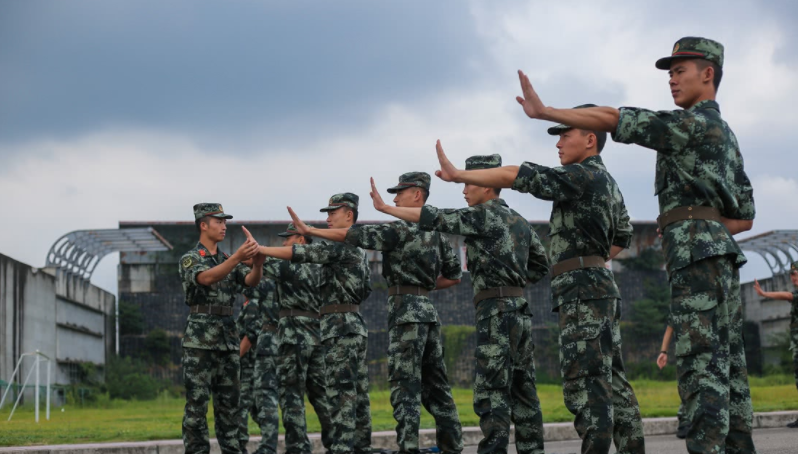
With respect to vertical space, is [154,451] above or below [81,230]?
below

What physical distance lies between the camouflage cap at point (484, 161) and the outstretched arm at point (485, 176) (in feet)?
6.33

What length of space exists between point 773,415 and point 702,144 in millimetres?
8104

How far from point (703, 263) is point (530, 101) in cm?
122

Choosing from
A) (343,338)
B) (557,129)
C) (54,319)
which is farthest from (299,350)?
(54,319)

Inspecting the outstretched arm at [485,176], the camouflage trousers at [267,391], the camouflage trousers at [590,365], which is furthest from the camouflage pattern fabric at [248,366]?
the outstretched arm at [485,176]

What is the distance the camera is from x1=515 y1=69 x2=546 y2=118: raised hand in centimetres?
454

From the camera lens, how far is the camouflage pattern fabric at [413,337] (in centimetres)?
740

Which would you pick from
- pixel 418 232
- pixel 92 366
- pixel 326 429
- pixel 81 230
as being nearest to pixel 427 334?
pixel 418 232

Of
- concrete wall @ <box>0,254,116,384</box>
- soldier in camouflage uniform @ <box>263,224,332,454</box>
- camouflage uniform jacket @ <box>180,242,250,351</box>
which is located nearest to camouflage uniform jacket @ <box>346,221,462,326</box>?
soldier in camouflage uniform @ <box>263,224,332,454</box>

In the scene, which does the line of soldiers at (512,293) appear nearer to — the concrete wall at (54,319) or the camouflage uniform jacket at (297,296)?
the camouflage uniform jacket at (297,296)

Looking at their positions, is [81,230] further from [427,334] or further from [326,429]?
[427,334]

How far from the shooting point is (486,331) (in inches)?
261

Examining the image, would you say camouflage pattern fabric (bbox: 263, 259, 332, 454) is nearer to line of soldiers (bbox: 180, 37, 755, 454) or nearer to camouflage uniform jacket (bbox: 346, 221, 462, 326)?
line of soldiers (bbox: 180, 37, 755, 454)

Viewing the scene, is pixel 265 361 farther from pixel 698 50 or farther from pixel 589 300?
pixel 698 50
